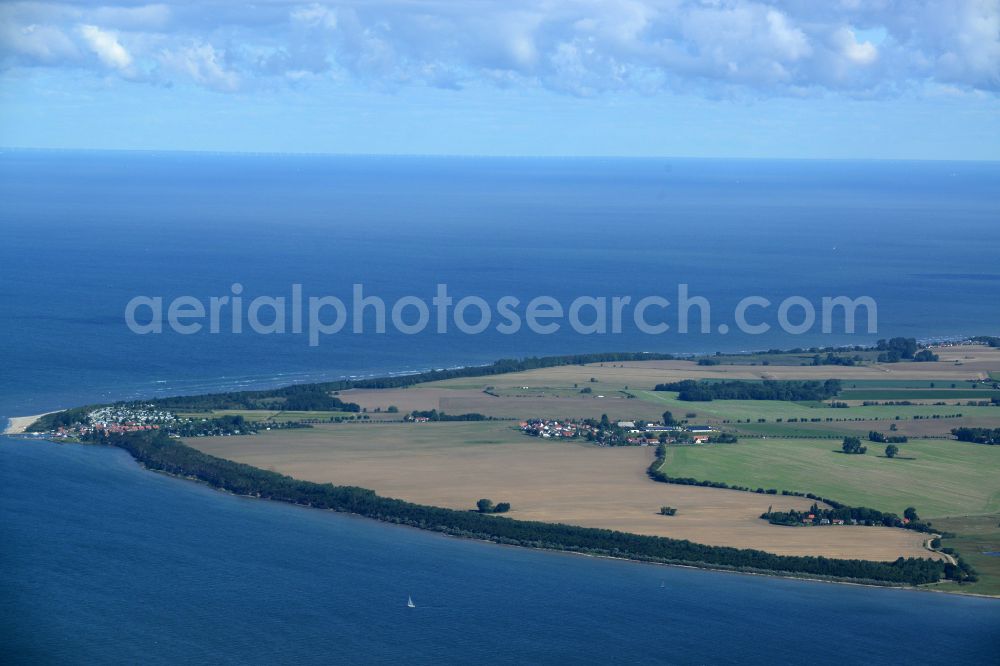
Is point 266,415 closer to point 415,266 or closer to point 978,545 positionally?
point 978,545

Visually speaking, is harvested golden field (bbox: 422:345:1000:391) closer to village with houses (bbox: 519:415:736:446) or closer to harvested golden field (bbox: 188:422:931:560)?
village with houses (bbox: 519:415:736:446)

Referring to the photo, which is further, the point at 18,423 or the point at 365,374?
the point at 365,374

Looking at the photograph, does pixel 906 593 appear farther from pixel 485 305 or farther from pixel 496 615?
pixel 485 305

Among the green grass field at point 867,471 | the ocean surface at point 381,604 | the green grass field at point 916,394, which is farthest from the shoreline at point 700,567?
the green grass field at point 916,394

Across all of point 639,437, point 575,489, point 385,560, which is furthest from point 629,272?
point 385,560

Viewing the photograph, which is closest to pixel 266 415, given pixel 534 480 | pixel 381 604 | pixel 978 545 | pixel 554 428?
pixel 554 428

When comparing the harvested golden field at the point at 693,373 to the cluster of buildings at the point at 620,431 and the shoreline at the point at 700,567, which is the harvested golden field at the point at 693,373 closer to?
the cluster of buildings at the point at 620,431

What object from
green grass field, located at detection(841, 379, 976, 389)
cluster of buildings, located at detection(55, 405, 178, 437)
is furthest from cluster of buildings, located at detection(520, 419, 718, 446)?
cluster of buildings, located at detection(55, 405, 178, 437)
